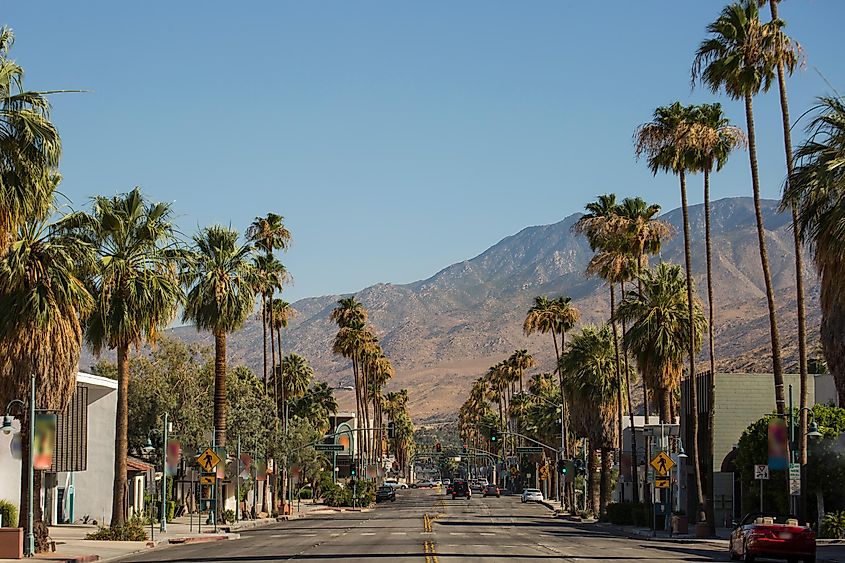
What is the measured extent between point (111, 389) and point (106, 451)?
10.8 ft

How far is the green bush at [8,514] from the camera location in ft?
168

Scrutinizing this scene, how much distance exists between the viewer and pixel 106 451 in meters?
65.6

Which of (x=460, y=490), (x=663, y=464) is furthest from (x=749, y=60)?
(x=460, y=490)

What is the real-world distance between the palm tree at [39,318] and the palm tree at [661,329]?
34.0m

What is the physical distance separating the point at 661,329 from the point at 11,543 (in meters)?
37.4

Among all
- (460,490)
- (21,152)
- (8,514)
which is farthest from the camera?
(460,490)

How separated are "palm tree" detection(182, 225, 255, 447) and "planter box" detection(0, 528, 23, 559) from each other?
2676 cm

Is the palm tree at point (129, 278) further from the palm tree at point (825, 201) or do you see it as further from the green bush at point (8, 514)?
the palm tree at point (825, 201)

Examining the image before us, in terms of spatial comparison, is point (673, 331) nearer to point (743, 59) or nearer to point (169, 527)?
point (743, 59)

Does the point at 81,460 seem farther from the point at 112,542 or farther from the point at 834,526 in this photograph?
the point at 834,526

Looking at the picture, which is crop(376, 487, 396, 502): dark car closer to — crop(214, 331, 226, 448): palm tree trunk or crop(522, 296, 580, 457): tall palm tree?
crop(522, 296, 580, 457): tall palm tree

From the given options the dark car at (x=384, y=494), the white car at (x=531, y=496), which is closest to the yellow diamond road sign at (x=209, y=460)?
the dark car at (x=384, y=494)

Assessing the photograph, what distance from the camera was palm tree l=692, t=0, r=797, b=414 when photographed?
45594 millimetres

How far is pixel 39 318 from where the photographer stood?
121 feet
